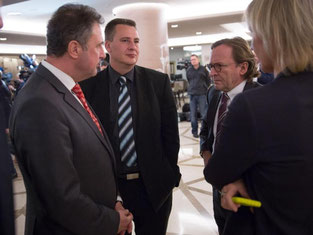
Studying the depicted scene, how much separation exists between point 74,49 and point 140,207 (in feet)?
3.50

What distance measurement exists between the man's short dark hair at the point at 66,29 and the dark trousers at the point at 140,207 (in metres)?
0.93

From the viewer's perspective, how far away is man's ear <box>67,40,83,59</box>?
1.24 m

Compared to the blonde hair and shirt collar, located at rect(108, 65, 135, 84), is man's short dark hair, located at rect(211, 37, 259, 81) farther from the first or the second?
the blonde hair

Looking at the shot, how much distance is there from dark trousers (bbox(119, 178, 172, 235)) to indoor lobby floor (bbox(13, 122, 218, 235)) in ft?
2.62

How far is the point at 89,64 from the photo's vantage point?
4.32 feet

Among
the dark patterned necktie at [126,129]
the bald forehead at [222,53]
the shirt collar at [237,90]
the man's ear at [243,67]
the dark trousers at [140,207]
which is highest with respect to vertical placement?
the bald forehead at [222,53]

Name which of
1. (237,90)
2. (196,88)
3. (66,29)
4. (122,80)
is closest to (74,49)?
(66,29)

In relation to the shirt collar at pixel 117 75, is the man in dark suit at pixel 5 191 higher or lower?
lower

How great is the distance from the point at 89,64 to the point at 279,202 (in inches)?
38.6

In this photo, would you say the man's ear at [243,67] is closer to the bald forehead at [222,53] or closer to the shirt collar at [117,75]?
the bald forehead at [222,53]

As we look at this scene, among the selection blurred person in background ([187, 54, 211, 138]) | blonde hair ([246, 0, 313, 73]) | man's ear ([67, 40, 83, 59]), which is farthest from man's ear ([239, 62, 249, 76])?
blurred person in background ([187, 54, 211, 138])

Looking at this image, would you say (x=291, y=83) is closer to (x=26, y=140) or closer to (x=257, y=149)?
(x=257, y=149)

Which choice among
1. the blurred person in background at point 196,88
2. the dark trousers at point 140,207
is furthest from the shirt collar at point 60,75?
the blurred person in background at point 196,88

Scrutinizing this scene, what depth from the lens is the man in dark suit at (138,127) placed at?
1.77 m
